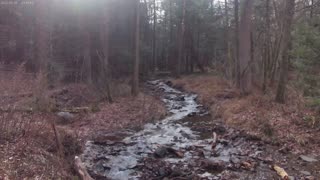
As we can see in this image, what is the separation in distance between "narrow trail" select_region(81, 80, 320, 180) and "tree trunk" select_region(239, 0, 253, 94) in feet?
15.9

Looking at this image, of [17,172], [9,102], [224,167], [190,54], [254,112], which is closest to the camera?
[17,172]

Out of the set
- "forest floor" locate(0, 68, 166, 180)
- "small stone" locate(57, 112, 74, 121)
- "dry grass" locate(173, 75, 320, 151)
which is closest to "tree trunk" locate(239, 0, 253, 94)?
"dry grass" locate(173, 75, 320, 151)

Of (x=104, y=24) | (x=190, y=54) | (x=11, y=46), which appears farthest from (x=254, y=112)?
(x=190, y=54)

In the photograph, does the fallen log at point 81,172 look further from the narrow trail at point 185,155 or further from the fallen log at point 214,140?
the fallen log at point 214,140

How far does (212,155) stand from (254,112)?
430cm

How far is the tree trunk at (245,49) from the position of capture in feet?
59.5

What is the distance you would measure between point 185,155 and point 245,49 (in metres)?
9.96

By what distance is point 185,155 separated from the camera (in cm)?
1029

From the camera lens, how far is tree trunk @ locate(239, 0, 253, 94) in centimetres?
1812

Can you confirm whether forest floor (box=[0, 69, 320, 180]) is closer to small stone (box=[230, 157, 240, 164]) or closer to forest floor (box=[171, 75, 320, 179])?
forest floor (box=[171, 75, 320, 179])

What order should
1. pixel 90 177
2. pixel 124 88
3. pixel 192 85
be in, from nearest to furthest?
pixel 90 177
pixel 124 88
pixel 192 85

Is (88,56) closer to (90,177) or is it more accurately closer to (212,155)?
(212,155)

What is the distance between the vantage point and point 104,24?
78.0ft

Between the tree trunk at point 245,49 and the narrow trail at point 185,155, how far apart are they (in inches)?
190
